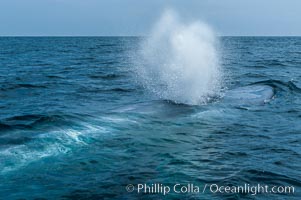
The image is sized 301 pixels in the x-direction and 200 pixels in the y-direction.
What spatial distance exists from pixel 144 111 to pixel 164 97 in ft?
12.6

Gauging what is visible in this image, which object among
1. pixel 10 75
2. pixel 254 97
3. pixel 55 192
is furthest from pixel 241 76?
pixel 55 192

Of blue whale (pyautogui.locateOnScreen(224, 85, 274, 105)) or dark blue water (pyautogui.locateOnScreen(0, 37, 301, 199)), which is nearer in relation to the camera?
dark blue water (pyautogui.locateOnScreen(0, 37, 301, 199))

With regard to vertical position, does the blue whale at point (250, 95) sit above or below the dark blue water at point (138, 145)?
above

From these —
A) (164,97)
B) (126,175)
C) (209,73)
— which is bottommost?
(126,175)

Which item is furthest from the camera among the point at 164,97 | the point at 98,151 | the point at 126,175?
the point at 164,97

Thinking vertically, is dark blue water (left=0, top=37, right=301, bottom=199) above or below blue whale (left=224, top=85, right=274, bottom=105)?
below

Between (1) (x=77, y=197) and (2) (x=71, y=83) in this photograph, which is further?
(2) (x=71, y=83)

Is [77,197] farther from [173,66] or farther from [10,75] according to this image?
[10,75]

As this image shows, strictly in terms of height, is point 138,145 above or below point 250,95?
below

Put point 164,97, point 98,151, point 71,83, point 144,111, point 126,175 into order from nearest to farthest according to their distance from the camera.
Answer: point 126,175, point 98,151, point 144,111, point 164,97, point 71,83

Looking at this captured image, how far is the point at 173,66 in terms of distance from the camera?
81.1 ft

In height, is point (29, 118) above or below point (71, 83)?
below

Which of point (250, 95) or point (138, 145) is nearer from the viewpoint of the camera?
point (138, 145)

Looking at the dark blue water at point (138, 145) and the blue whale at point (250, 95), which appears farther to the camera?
the blue whale at point (250, 95)
